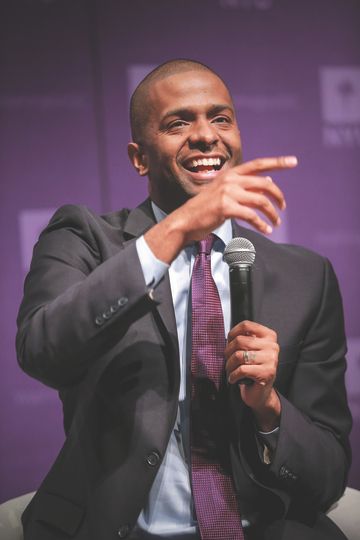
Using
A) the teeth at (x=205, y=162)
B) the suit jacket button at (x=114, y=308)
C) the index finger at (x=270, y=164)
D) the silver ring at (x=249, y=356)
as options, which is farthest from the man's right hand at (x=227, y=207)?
the teeth at (x=205, y=162)

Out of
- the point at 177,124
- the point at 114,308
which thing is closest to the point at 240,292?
the point at 114,308

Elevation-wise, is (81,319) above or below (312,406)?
above

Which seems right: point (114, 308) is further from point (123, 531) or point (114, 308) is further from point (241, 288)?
point (123, 531)

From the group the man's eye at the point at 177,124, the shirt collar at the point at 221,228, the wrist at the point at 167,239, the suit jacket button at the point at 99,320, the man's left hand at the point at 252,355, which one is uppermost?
the man's eye at the point at 177,124

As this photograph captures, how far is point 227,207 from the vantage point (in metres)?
1.24

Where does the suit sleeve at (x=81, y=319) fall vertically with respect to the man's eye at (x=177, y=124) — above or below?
below

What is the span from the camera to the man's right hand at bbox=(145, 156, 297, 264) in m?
1.24

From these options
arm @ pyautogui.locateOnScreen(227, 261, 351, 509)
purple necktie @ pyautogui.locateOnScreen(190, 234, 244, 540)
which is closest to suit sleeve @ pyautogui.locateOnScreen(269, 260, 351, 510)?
arm @ pyautogui.locateOnScreen(227, 261, 351, 509)

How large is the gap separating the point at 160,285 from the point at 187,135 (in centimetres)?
37

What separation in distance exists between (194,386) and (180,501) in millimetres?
238

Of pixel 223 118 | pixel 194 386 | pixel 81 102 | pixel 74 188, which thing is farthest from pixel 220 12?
pixel 194 386

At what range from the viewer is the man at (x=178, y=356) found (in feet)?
4.23

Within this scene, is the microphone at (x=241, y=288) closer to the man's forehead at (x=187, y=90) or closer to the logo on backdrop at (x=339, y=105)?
the man's forehead at (x=187, y=90)

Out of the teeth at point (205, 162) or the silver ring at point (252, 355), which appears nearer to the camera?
the silver ring at point (252, 355)
